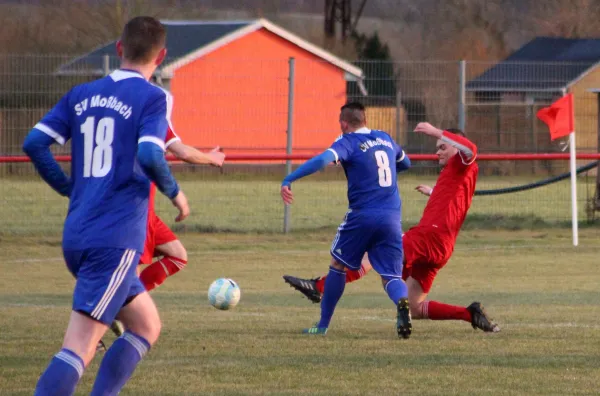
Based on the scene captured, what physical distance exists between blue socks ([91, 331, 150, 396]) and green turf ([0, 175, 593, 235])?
12.4 m

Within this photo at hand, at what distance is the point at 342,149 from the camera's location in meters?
8.93

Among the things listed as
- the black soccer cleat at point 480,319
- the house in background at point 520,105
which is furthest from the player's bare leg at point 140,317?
the house in background at point 520,105

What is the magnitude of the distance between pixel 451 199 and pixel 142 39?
175 inches

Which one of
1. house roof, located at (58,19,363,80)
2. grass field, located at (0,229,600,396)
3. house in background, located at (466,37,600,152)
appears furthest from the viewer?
house roof, located at (58,19,363,80)

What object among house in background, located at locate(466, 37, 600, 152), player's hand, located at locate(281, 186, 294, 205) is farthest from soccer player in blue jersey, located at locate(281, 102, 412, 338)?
house in background, located at locate(466, 37, 600, 152)

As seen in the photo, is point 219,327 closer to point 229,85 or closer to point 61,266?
point 61,266

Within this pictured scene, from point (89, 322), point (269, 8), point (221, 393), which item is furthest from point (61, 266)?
point (269, 8)

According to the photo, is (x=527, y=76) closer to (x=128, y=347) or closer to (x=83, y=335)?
(x=128, y=347)

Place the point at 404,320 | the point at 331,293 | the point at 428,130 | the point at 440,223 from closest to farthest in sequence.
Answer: the point at 404,320, the point at 428,130, the point at 331,293, the point at 440,223

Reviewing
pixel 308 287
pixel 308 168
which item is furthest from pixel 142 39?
pixel 308 287

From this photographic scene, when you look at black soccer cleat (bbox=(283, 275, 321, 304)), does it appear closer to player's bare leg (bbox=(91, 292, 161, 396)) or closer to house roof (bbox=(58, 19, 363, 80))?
player's bare leg (bbox=(91, 292, 161, 396))

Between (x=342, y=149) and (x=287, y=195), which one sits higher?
(x=342, y=149)

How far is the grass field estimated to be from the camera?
22.6 ft

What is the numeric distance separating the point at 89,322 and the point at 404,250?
4307 mm
